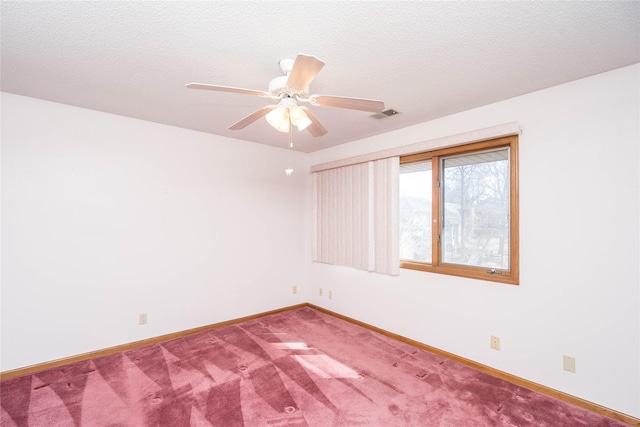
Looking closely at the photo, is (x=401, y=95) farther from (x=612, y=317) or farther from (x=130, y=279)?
(x=130, y=279)

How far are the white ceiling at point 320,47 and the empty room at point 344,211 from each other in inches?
0.7

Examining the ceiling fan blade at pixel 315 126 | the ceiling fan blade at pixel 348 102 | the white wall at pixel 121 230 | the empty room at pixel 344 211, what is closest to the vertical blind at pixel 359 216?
the empty room at pixel 344 211

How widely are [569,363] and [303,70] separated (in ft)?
9.44

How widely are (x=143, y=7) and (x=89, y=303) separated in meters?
2.80

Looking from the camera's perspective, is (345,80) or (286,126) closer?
(286,126)

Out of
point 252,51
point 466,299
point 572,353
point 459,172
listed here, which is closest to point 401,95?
point 459,172

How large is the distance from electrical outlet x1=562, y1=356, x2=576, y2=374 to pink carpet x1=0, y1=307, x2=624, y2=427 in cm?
27

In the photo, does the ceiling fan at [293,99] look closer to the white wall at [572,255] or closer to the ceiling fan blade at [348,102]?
the ceiling fan blade at [348,102]

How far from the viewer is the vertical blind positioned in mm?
3551

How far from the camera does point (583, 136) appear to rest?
88.7 inches

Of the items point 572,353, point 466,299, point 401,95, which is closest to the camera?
point 572,353

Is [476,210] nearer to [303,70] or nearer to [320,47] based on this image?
[320,47]

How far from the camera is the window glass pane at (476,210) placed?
109 inches

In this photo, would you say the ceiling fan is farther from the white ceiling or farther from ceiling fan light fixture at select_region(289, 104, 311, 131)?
the white ceiling
